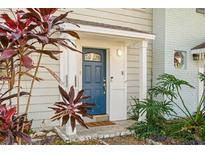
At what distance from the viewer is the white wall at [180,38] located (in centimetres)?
744

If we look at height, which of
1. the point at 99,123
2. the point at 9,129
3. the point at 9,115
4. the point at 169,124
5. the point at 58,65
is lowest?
the point at 99,123

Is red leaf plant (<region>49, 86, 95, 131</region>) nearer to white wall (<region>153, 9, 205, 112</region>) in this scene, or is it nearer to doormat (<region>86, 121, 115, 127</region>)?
doormat (<region>86, 121, 115, 127</region>)

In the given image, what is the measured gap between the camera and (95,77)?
21.8ft

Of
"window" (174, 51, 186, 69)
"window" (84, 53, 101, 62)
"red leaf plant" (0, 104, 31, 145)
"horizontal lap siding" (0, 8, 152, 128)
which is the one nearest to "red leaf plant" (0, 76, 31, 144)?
"red leaf plant" (0, 104, 31, 145)

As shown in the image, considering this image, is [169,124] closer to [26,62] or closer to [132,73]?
[132,73]

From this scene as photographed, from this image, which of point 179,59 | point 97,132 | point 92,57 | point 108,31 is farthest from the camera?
point 179,59

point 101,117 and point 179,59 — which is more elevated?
point 179,59

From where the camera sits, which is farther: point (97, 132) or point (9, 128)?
point (97, 132)

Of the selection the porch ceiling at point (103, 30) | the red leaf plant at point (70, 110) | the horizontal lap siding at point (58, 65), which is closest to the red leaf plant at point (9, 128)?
the red leaf plant at point (70, 110)

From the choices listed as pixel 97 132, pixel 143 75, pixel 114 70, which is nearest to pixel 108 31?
pixel 143 75

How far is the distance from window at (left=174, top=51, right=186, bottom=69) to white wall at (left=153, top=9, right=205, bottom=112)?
0.13 m

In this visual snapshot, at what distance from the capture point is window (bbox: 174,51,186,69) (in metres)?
7.83

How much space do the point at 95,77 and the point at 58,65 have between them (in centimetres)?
117
